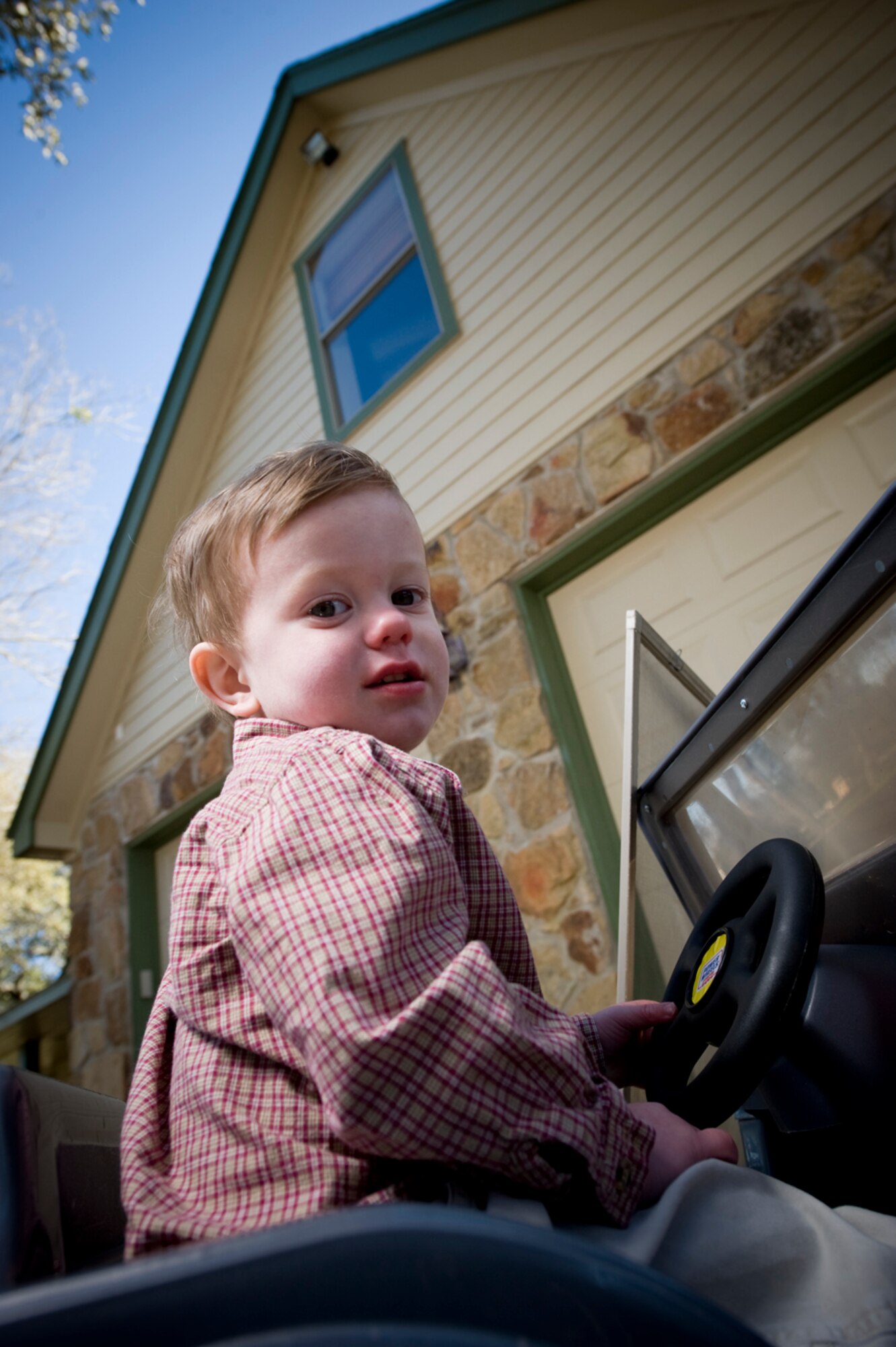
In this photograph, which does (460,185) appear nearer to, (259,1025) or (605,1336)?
(259,1025)

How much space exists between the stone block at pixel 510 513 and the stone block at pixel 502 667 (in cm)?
58

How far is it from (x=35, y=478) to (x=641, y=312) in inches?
415

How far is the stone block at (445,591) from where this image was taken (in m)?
4.90

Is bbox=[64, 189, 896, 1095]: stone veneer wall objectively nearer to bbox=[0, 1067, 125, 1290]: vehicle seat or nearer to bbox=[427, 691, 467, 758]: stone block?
bbox=[427, 691, 467, 758]: stone block

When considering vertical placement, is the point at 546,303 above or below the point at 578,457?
above

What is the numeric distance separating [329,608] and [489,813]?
119 inches

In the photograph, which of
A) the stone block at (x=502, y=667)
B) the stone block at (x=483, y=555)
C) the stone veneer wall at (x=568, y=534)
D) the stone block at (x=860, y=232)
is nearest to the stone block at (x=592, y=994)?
the stone veneer wall at (x=568, y=534)

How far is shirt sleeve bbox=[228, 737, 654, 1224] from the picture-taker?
2.79 feet

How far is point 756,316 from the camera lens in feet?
13.1

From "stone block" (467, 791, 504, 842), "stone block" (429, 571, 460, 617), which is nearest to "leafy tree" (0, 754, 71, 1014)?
"stone block" (429, 571, 460, 617)

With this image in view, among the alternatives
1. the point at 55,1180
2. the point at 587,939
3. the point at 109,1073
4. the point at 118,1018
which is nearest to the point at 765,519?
the point at 587,939

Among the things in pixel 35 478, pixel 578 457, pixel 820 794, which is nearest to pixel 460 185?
pixel 578 457

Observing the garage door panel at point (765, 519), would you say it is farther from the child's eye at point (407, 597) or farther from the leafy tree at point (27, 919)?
the leafy tree at point (27, 919)

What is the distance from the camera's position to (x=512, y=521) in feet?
15.5
